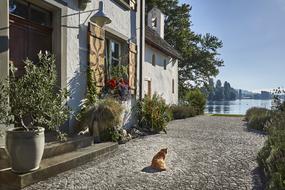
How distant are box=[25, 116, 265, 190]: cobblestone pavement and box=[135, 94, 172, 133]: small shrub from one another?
2.32m

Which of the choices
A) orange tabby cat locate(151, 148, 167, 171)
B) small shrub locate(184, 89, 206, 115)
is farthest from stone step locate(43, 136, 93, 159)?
small shrub locate(184, 89, 206, 115)

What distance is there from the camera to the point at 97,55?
872 cm

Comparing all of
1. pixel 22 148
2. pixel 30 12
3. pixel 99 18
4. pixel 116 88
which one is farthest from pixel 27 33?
pixel 116 88

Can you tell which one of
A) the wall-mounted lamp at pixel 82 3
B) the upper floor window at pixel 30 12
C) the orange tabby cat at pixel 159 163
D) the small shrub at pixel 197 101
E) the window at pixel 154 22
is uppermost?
the window at pixel 154 22

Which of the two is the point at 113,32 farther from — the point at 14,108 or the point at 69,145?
the point at 14,108

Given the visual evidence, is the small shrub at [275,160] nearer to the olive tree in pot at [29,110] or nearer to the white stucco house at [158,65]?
the olive tree in pot at [29,110]

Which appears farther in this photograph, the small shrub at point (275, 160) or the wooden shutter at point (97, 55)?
the wooden shutter at point (97, 55)

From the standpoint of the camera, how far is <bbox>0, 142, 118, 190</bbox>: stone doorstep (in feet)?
14.7

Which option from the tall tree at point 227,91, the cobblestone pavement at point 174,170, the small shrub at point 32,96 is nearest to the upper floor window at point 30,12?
the small shrub at point 32,96

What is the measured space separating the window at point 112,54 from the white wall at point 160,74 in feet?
11.3

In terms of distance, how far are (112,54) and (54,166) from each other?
Answer: 603cm

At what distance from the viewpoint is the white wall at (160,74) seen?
16314 millimetres

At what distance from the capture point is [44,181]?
15.9 feet

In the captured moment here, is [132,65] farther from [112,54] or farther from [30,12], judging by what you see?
[30,12]
